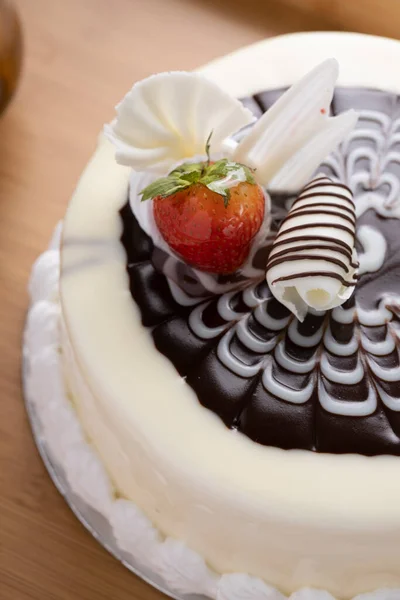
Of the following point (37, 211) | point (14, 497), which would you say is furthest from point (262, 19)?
point (14, 497)

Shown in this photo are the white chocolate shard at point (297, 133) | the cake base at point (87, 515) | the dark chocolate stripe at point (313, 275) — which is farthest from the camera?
the cake base at point (87, 515)

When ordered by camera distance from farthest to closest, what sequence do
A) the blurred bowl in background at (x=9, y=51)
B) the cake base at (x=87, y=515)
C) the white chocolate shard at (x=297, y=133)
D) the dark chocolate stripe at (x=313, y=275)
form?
the blurred bowl in background at (x=9, y=51)
the cake base at (x=87, y=515)
the white chocolate shard at (x=297, y=133)
the dark chocolate stripe at (x=313, y=275)

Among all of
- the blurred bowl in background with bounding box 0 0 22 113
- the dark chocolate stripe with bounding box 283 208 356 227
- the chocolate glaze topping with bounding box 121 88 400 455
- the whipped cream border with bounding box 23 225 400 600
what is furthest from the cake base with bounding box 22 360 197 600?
the blurred bowl in background with bounding box 0 0 22 113

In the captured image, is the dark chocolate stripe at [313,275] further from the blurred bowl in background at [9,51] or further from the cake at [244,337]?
the blurred bowl in background at [9,51]

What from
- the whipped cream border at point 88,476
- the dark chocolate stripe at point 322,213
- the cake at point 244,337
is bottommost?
the whipped cream border at point 88,476

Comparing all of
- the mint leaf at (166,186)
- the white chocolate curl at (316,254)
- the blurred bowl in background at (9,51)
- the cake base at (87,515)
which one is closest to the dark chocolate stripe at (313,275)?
the white chocolate curl at (316,254)

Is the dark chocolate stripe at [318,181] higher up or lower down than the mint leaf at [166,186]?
lower down

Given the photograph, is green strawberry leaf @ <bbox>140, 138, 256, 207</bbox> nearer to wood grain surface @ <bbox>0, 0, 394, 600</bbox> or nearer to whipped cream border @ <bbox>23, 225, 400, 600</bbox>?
whipped cream border @ <bbox>23, 225, 400, 600</bbox>

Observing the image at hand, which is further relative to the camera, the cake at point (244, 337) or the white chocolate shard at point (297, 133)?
the white chocolate shard at point (297, 133)
